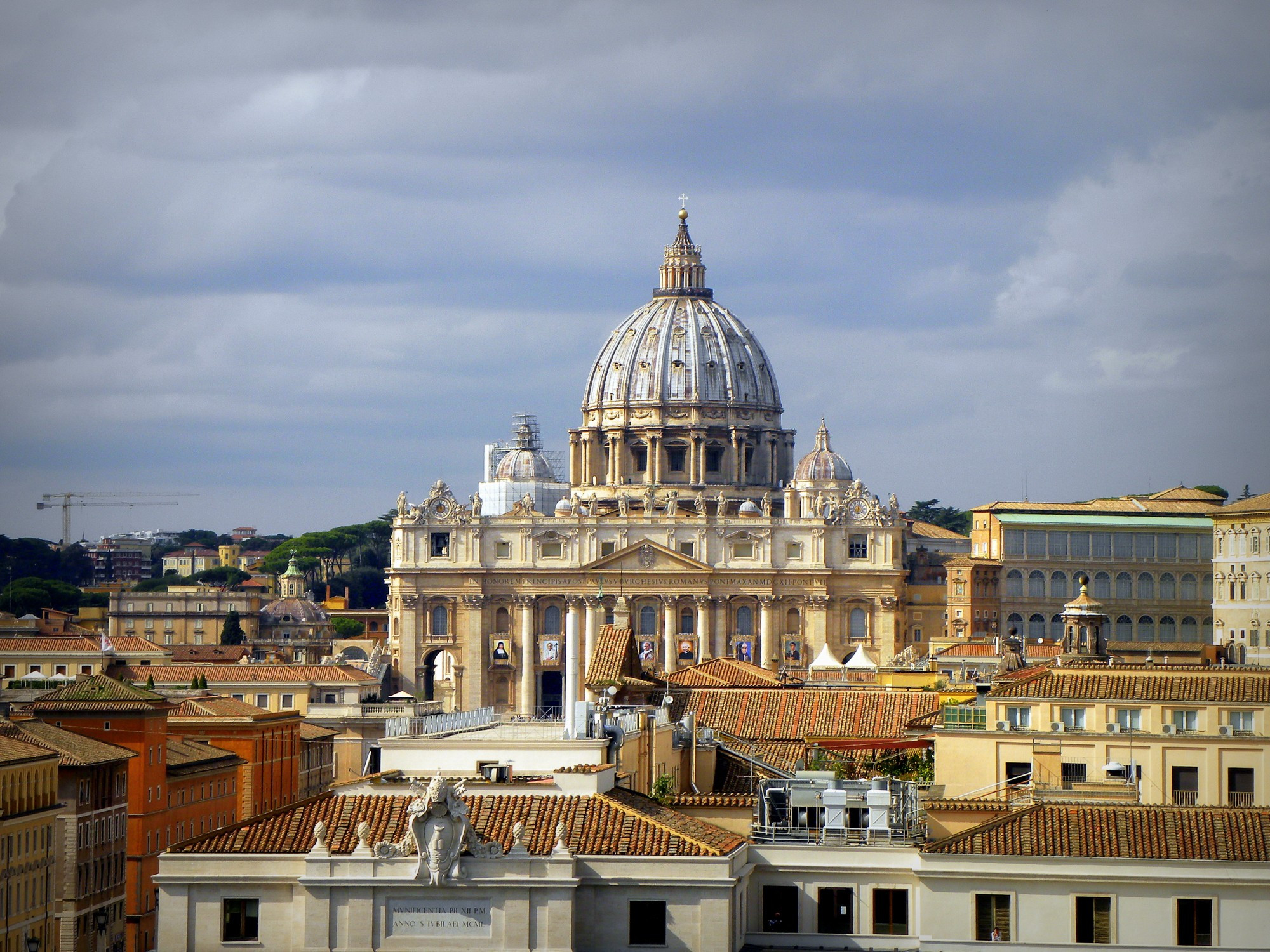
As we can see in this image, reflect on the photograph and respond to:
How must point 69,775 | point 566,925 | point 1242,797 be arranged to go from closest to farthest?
point 566,925
point 1242,797
point 69,775

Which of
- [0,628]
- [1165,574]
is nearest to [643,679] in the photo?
[0,628]

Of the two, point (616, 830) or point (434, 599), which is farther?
point (434, 599)

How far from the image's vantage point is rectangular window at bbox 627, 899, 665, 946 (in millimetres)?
36000

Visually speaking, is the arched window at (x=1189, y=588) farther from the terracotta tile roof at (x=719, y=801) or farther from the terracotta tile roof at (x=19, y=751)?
the terracotta tile roof at (x=719, y=801)

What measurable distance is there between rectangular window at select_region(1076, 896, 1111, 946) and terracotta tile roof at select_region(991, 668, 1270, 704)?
12821 mm

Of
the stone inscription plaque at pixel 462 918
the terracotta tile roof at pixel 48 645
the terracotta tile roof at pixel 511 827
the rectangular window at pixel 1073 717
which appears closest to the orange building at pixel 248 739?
the terracotta tile roof at pixel 48 645

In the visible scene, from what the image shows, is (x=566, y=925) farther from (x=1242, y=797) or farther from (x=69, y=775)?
(x=69, y=775)

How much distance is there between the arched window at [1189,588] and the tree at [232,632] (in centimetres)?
5865

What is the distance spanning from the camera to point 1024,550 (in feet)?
542

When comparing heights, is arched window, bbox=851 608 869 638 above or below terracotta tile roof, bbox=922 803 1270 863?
above

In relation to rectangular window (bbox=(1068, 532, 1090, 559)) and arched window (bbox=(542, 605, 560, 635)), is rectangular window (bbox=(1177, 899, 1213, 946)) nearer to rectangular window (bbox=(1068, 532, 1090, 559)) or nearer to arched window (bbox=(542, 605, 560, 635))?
rectangular window (bbox=(1068, 532, 1090, 559))

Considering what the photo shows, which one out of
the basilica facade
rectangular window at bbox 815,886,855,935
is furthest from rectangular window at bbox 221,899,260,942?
the basilica facade

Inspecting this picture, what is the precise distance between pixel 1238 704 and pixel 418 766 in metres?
14.8

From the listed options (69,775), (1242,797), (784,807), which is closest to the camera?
(784,807)
